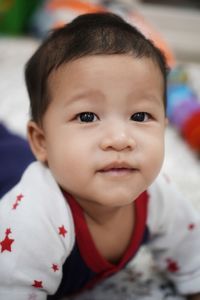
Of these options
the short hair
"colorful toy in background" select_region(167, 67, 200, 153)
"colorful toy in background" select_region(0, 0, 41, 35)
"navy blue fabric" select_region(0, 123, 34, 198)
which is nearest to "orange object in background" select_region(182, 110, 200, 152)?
"colorful toy in background" select_region(167, 67, 200, 153)

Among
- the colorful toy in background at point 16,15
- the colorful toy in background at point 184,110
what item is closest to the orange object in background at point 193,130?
the colorful toy in background at point 184,110

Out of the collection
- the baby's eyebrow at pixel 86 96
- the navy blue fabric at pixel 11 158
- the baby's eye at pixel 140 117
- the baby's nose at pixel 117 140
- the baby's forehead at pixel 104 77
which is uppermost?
the baby's forehead at pixel 104 77

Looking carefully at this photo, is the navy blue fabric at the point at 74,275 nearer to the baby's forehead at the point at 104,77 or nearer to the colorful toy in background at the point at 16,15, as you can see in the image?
the baby's forehead at the point at 104,77

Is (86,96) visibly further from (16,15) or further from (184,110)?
(16,15)

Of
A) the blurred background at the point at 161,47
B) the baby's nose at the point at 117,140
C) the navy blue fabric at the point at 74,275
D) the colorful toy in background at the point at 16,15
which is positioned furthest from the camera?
the colorful toy in background at the point at 16,15

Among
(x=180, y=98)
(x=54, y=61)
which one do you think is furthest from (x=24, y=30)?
(x=54, y=61)

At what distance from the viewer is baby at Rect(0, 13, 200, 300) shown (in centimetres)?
59

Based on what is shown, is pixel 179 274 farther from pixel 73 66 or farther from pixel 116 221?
pixel 73 66

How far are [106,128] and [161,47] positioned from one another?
109cm

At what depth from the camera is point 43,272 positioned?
619 mm

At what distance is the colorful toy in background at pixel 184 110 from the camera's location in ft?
4.20

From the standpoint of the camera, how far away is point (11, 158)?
37.5 inches

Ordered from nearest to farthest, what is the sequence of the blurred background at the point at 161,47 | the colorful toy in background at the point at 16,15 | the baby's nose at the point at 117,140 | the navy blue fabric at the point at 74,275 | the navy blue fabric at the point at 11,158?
the baby's nose at the point at 117,140 < the navy blue fabric at the point at 74,275 < the navy blue fabric at the point at 11,158 < the blurred background at the point at 161,47 < the colorful toy in background at the point at 16,15

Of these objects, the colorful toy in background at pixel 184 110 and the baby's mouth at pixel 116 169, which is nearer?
the baby's mouth at pixel 116 169
